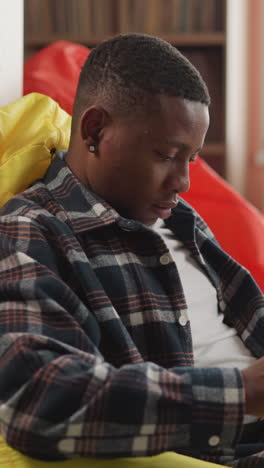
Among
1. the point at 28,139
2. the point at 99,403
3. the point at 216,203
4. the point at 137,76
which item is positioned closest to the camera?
the point at 99,403

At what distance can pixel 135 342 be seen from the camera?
932mm

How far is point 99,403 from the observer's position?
0.73 meters

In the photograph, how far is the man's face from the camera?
0.94 metres

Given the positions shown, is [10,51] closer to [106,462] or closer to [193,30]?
[106,462]

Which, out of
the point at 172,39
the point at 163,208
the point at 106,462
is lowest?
the point at 172,39

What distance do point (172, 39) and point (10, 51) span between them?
1.46 meters

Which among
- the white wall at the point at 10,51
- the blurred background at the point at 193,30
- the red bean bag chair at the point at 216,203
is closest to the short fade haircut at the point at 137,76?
the white wall at the point at 10,51

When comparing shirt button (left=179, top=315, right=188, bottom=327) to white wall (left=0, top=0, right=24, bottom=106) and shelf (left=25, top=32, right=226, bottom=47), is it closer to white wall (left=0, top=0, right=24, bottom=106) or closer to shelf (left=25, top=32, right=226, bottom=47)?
white wall (left=0, top=0, right=24, bottom=106)

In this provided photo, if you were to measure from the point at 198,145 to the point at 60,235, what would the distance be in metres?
0.22

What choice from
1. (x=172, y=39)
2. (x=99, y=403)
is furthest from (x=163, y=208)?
(x=172, y=39)

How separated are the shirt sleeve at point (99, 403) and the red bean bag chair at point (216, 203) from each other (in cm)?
62

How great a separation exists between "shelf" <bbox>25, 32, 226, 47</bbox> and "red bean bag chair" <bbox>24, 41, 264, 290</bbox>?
1.20m

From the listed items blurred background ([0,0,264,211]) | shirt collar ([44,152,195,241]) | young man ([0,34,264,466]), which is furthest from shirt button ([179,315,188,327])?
blurred background ([0,0,264,211])

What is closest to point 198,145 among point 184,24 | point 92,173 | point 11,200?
point 92,173
